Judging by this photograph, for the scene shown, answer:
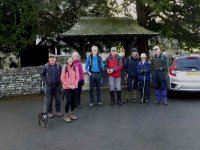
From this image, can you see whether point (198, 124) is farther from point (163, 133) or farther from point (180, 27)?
point (180, 27)

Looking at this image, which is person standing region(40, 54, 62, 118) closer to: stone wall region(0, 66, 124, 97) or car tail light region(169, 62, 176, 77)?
car tail light region(169, 62, 176, 77)

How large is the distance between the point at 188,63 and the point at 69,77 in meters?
5.47

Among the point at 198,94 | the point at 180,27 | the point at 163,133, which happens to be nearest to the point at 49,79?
the point at 163,133

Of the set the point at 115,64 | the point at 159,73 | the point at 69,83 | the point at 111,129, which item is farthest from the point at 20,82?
the point at 111,129

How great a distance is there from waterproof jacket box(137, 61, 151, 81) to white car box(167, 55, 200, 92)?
1157 mm

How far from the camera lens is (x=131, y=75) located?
48.7 feet

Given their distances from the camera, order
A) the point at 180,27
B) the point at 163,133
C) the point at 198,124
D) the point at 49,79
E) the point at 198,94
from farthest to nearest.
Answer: the point at 180,27, the point at 198,94, the point at 49,79, the point at 198,124, the point at 163,133

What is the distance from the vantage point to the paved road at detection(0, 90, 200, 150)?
8.95 m

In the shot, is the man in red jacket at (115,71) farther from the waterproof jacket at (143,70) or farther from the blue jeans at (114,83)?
the waterproof jacket at (143,70)

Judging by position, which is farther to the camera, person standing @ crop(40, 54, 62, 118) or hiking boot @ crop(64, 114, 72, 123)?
person standing @ crop(40, 54, 62, 118)

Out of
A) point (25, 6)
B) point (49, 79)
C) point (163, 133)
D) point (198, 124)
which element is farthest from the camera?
point (25, 6)

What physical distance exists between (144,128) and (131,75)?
452cm

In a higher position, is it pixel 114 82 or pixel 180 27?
pixel 180 27

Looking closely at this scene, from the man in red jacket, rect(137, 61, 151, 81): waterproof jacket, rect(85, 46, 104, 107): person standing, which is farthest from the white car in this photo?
rect(85, 46, 104, 107): person standing
